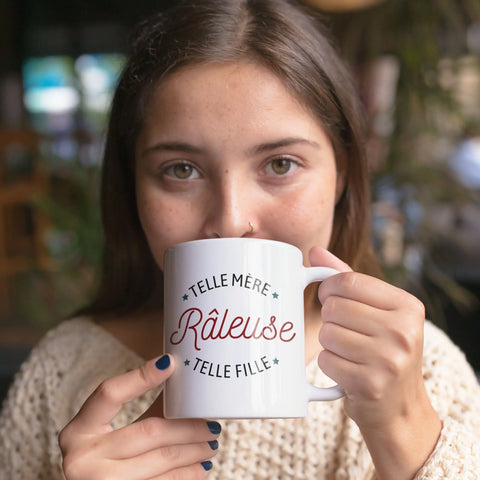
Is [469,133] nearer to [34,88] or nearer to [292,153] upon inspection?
[292,153]

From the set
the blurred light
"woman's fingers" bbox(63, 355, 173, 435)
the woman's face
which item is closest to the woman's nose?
the woman's face

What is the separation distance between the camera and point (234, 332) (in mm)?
673

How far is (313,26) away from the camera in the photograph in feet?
3.66

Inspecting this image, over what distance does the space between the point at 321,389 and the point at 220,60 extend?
47cm

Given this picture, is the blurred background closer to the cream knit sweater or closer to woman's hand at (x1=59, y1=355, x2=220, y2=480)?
the cream knit sweater

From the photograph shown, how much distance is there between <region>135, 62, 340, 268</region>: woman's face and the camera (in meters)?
0.87

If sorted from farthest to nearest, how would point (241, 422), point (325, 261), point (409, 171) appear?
point (409, 171)
point (241, 422)
point (325, 261)

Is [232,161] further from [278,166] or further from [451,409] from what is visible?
[451,409]

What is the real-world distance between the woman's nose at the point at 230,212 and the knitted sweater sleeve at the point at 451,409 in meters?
0.35

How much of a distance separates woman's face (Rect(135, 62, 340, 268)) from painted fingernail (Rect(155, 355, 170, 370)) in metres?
0.21

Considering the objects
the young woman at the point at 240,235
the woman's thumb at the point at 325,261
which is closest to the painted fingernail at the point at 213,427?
the young woman at the point at 240,235

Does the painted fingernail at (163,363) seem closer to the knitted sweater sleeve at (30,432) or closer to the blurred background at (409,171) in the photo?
the knitted sweater sleeve at (30,432)

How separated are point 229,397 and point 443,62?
64.9 inches

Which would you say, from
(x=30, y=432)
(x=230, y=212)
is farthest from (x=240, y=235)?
(x=30, y=432)
